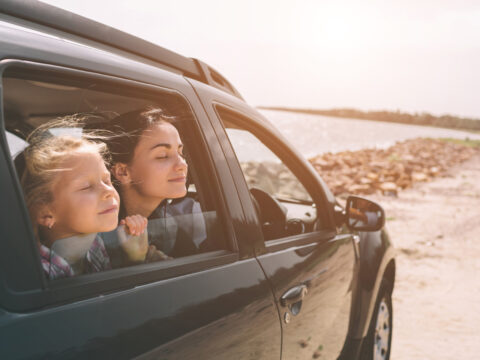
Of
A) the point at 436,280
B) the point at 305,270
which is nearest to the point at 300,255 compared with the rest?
A: the point at 305,270

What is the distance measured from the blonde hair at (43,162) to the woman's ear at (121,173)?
24 cm

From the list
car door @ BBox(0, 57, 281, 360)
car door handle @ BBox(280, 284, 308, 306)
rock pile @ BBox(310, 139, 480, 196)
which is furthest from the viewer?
rock pile @ BBox(310, 139, 480, 196)

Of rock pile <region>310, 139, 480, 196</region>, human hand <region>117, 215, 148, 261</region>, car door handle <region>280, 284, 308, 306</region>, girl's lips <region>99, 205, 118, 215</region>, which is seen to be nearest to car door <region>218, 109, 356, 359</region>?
car door handle <region>280, 284, 308, 306</region>

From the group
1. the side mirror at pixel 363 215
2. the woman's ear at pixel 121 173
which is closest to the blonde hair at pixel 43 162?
the woman's ear at pixel 121 173

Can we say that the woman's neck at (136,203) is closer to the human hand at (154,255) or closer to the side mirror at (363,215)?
the human hand at (154,255)

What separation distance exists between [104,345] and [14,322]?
211 millimetres

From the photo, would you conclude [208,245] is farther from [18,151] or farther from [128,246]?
[18,151]

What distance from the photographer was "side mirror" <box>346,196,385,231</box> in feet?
8.57

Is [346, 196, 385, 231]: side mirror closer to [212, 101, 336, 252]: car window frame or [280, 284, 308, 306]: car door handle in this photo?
[212, 101, 336, 252]: car window frame

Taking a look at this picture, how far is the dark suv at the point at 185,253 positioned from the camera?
1074 mm

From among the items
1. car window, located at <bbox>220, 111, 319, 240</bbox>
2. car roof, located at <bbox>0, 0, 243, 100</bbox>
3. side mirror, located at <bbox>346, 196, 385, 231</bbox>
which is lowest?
side mirror, located at <bbox>346, 196, 385, 231</bbox>

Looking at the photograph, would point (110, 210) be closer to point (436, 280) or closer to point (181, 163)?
point (181, 163)

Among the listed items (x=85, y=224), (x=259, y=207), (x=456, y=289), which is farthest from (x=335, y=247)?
(x=456, y=289)

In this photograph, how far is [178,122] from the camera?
1.75m
